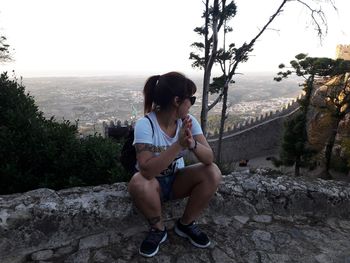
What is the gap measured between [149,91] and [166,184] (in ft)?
2.45

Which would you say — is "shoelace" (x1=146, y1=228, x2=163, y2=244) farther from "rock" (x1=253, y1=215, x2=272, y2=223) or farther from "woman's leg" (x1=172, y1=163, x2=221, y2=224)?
"rock" (x1=253, y1=215, x2=272, y2=223)

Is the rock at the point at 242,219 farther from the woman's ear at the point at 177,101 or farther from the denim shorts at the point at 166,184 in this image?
the woman's ear at the point at 177,101

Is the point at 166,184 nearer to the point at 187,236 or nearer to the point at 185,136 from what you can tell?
the point at 187,236

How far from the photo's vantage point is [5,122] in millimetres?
3705

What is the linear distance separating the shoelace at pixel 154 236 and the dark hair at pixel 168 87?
92 centimetres

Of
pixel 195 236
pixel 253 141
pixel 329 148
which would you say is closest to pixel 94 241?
pixel 195 236

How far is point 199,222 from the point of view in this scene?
2836mm

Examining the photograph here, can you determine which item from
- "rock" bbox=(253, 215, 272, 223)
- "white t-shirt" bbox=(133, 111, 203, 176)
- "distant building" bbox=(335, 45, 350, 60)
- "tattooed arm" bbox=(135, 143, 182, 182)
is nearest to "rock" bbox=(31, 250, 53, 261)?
"tattooed arm" bbox=(135, 143, 182, 182)

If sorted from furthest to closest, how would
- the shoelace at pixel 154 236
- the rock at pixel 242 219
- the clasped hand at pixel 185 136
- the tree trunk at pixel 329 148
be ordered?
the tree trunk at pixel 329 148
the rock at pixel 242 219
the shoelace at pixel 154 236
the clasped hand at pixel 185 136

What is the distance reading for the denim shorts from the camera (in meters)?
2.51

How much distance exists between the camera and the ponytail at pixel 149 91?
234 cm

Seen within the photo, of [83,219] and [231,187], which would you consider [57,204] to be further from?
[231,187]

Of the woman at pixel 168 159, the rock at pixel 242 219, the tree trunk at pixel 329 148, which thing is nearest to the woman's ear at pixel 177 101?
the woman at pixel 168 159

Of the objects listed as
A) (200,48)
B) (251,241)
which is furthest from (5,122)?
(200,48)
